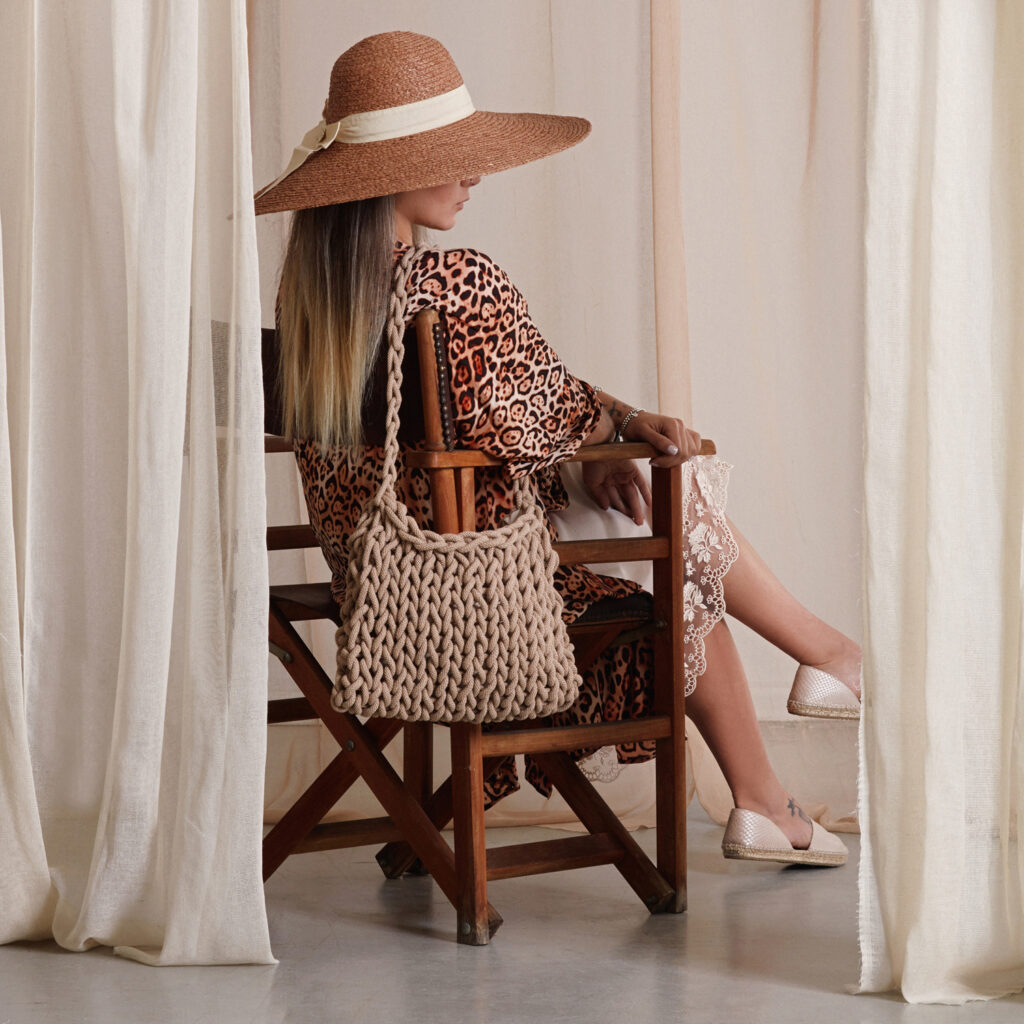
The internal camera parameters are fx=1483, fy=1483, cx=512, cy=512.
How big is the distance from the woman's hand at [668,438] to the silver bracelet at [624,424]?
3 centimetres

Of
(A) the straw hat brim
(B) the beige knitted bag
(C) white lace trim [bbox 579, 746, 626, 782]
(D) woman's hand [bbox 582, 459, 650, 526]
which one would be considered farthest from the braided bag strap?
(C) white lace trim [bbox 579, 746, 626, 782]

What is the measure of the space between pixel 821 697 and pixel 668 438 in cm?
64

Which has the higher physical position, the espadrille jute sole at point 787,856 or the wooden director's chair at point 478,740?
the wooden director's chair at point 478,740

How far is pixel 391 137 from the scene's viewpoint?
2422 mm

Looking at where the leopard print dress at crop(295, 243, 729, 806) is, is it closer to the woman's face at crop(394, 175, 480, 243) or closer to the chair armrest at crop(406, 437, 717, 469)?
the chair armrest at crop(406, 437, 717, 469)

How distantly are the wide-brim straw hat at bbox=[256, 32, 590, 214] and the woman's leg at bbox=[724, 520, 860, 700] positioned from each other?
824mm

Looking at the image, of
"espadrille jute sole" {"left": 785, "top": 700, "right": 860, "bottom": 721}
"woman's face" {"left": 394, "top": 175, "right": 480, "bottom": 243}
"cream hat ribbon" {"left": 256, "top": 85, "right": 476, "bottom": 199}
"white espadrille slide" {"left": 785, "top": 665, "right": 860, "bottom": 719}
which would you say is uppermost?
"cream hat ribbon" {"left": 256, "top": 85, "right": 476, "bottom": 199}

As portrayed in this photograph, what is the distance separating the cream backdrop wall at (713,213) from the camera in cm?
339

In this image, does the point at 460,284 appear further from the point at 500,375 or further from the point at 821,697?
the point at 821,697

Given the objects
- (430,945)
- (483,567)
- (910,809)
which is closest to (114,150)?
(483,567)

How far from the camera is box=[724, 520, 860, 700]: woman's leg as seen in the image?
2666 millimetres

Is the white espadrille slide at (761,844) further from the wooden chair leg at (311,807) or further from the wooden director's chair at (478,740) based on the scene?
the wooden chair leg at (311,807)

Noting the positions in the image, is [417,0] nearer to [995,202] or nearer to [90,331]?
[90,331]

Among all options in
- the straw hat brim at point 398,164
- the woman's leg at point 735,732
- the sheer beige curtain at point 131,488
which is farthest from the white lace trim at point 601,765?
the straw hat brim at point 398,164
